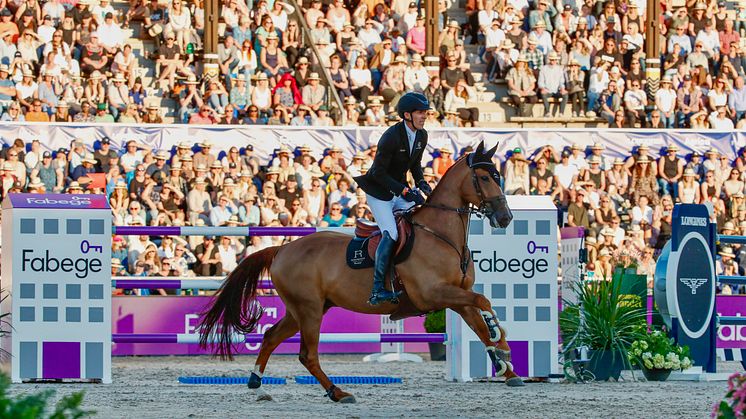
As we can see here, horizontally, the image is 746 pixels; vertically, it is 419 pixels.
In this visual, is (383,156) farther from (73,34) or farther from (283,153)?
(73,34)

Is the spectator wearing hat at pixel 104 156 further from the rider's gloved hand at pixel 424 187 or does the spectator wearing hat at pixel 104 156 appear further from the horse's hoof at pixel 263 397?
the horse's hoof at pixel 263 397

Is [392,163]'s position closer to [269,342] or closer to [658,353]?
[269,342]

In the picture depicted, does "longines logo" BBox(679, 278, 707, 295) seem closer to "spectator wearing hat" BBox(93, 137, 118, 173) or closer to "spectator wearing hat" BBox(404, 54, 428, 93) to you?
"spectator wearing hat" BBox(93, 137, 118, 173)

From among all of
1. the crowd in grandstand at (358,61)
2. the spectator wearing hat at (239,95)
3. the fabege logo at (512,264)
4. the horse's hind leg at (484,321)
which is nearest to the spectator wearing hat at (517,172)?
the crowd in grandstand at (358,61)

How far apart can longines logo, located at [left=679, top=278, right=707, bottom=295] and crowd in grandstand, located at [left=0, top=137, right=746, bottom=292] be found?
524cm

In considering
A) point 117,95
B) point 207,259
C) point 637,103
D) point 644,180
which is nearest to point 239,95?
point 117,95

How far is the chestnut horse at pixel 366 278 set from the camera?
36.0ft

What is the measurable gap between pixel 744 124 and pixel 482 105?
4734 millimetres

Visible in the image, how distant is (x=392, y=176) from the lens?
11398 mm

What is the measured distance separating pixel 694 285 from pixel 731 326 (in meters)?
5.14

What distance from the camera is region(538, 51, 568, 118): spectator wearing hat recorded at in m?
25.4

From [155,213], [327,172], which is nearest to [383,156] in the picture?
[155,213]

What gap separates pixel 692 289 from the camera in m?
13.7

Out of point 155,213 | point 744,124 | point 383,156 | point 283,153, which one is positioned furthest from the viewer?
point 744,124
